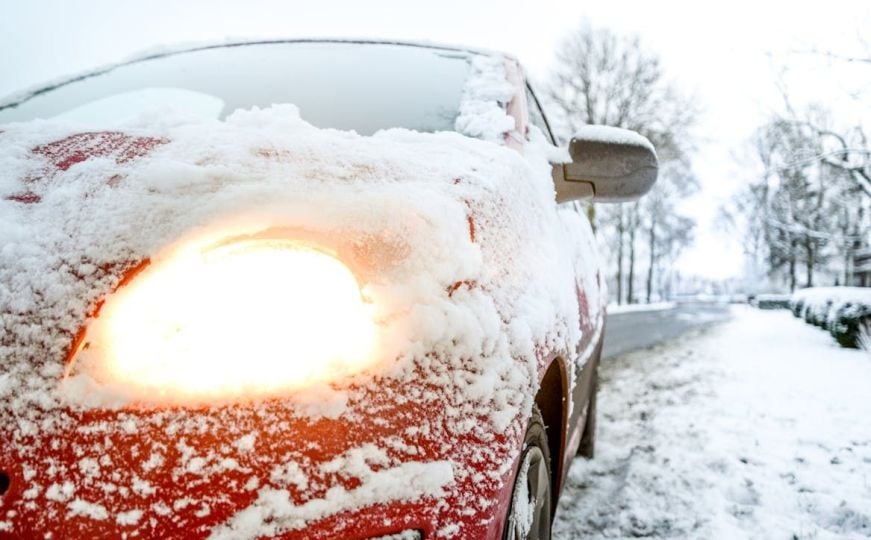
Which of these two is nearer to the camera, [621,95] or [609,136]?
[609,136]

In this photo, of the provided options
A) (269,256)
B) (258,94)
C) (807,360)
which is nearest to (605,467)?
(258,94)

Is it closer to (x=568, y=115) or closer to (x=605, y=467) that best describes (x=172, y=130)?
(x=605, y=467)

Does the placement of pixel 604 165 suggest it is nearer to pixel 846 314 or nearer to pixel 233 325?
pixel 233 325

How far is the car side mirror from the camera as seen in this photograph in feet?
6.32

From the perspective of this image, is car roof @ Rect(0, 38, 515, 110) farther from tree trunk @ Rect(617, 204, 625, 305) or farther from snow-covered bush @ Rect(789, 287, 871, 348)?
tree trunk @ Rect(617, 204, 625, 305)

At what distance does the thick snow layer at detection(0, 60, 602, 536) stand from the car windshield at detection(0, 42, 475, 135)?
0.71 metres

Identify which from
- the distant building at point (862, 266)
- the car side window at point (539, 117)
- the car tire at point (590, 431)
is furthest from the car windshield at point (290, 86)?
the distant building at point (862, 266)

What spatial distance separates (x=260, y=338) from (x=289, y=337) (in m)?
0.04

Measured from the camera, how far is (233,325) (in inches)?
35.3

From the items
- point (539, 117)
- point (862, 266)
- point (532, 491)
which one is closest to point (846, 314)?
point (539, 117)

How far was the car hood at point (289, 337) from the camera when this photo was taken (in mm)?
763

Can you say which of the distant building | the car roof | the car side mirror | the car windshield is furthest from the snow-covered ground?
the distant building

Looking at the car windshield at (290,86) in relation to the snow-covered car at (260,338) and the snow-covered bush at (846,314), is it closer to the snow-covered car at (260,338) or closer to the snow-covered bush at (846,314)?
the snow-covered car at (260,338)

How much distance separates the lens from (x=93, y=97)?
2400 mm
